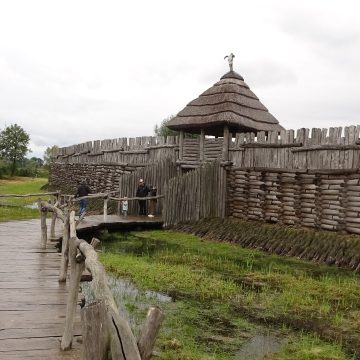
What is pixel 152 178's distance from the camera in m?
19.5

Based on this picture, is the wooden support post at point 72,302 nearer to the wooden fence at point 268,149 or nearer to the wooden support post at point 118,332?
the wooden support post at point 118,332

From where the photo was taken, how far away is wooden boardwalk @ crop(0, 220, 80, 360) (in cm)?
464

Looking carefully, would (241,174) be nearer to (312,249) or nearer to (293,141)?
(293,141)

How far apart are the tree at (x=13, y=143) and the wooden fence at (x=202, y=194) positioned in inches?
1744

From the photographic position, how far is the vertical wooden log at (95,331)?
3.09 metres

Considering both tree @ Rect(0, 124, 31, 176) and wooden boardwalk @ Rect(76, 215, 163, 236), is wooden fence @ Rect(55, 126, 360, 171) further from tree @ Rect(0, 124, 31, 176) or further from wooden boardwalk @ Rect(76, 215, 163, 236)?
tree @ Rect(0, 124, 31, 176)

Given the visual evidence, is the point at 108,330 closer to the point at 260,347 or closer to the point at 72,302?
the point at 72,302

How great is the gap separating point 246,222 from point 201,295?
7266 mm

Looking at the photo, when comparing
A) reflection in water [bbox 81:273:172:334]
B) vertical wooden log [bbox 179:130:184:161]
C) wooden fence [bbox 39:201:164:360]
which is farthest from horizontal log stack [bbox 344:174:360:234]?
wooden fence [bbox 39:201:164:360]

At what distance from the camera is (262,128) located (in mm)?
19141

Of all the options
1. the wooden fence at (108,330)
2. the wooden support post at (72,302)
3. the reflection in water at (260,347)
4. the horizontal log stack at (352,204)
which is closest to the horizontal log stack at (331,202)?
the horizontal log stack at (352,204)

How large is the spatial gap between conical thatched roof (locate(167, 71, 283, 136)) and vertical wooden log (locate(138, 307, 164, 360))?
15093 mm

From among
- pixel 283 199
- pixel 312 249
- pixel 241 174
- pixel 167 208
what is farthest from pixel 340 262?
A: pixel 167 208

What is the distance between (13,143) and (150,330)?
193ft
